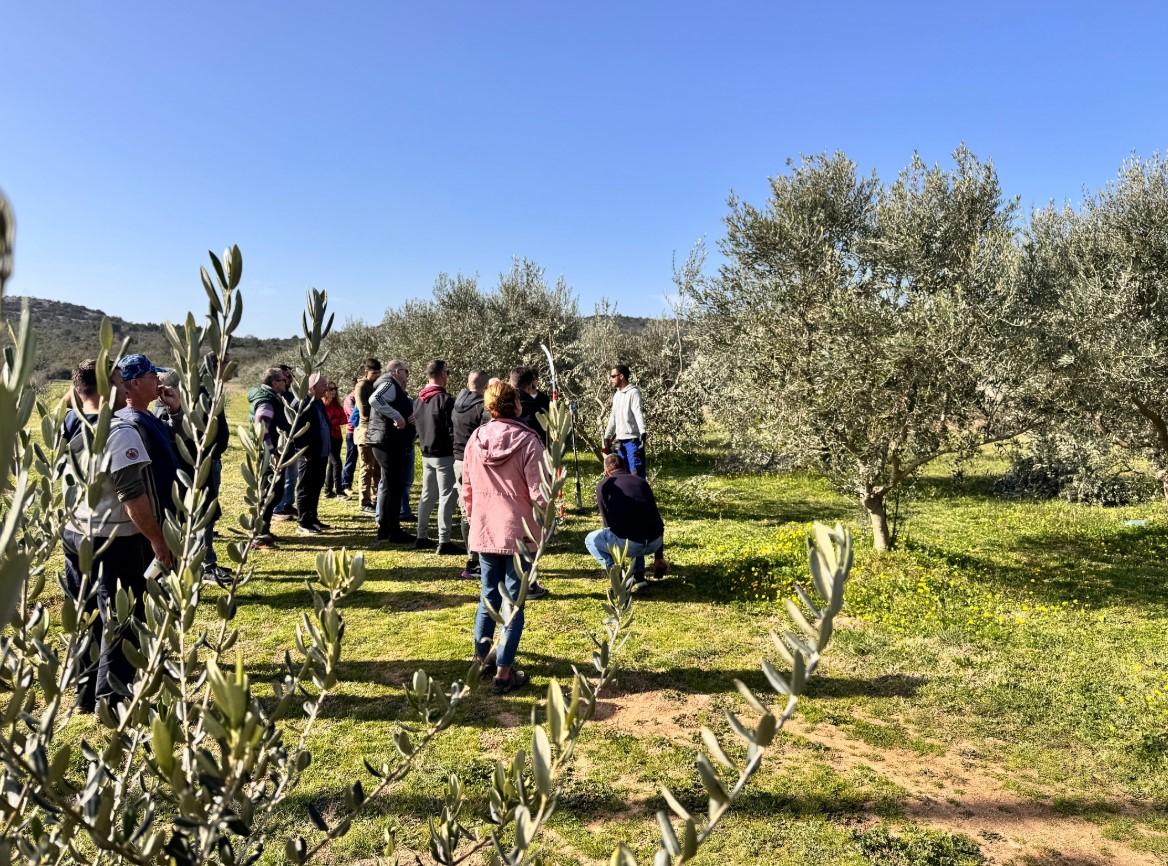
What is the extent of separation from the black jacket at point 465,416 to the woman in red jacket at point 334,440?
2.49 meters

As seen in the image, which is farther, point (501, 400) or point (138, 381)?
point (501, 400)

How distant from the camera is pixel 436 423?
8.07 m

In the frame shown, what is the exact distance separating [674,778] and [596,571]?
4.03m

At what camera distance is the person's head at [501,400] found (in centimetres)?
505

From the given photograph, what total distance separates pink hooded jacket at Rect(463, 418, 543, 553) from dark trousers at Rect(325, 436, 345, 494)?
7.49m

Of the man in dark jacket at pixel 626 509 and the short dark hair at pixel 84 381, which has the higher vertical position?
the short dark hair at pixel 84 381

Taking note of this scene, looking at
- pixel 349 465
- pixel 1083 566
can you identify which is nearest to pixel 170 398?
pixel 349 465

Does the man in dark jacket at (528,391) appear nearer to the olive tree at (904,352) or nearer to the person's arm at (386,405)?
the person's arm at (386,405)

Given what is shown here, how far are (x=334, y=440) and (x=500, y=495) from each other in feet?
24.7

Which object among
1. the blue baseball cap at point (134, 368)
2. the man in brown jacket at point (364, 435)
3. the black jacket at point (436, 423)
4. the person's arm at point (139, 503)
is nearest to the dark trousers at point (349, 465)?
the man in brown jacket at point (364, 435)

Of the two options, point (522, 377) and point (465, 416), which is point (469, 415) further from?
point (522, 377)

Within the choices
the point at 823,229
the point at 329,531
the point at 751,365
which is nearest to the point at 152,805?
the point at 329,531

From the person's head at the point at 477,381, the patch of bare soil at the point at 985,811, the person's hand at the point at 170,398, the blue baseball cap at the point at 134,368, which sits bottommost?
the patch of bare soil at the point at 985,811

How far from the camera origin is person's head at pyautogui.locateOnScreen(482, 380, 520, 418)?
5.05 meters
